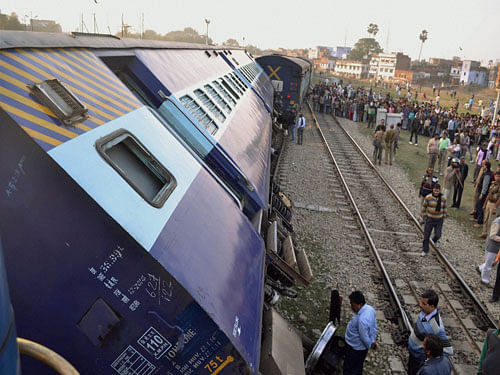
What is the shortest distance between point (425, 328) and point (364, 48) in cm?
15486

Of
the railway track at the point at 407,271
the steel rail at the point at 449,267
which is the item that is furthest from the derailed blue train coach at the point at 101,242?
the steel rail at the point at 449,267

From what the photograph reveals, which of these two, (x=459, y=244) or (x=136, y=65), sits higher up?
(x=136, y=65)

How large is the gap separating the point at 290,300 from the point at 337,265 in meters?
1.80

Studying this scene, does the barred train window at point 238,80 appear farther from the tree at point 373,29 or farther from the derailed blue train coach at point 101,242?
the tree at point 373,29

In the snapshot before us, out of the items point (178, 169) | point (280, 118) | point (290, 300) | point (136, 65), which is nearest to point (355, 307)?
point (290, 300)

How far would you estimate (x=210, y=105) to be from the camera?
6203 mm

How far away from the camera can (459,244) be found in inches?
405

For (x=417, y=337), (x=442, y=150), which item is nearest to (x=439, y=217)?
(x=417, y=337)

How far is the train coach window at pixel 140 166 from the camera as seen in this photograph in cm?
290

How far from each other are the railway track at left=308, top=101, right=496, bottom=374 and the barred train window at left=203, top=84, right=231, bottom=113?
4485 millimetres

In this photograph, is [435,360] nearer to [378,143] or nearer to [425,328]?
[425,328]

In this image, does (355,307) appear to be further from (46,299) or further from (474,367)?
(46,299)

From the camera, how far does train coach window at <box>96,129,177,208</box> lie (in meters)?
2.90

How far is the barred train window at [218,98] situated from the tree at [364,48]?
146346 mm
